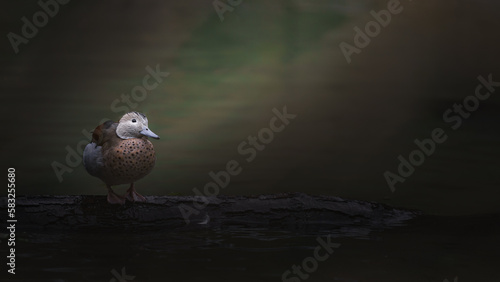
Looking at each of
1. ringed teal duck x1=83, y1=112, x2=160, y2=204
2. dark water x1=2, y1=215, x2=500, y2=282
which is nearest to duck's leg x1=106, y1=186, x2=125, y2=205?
ringed teal duck x1=83, y1=112, x2=160, y2=204

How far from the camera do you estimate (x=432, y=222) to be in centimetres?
457

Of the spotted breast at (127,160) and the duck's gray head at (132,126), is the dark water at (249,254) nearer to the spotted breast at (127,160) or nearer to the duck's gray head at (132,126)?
the spotted breast at (127,160)

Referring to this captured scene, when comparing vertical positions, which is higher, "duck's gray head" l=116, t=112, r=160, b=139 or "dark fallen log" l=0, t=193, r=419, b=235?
"duck's gray head" l=116, t=112, r=160, b=139

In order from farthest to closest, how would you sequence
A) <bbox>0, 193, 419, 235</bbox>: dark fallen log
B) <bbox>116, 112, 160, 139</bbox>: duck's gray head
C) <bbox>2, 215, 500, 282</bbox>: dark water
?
<bbox>116, 112, 160, 139</bbox>: duck's gray head < <bbox>0, 193, 419, 235</bbox>: dark fallen log < <bbox>2, 215, 500, 282</bbox>: dark water

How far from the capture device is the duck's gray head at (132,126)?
3939 millimetres

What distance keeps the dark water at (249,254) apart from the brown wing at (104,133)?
0.54m

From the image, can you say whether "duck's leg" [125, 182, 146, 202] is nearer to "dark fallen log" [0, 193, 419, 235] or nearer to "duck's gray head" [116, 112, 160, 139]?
"dark fallen log" [0, 193, 419, 235]

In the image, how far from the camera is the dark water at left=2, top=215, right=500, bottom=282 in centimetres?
311

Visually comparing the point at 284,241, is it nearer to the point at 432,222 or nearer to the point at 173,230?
the point at 173,230

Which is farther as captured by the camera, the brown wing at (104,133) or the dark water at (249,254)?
the brown wing at (104,133)

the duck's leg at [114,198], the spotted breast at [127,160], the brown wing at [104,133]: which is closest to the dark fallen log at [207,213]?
the duck's leg at [114,198]

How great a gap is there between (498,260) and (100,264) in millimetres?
2075

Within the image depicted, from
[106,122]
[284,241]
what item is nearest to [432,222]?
[284,241]

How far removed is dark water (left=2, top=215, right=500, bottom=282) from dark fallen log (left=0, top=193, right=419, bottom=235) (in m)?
0.06
